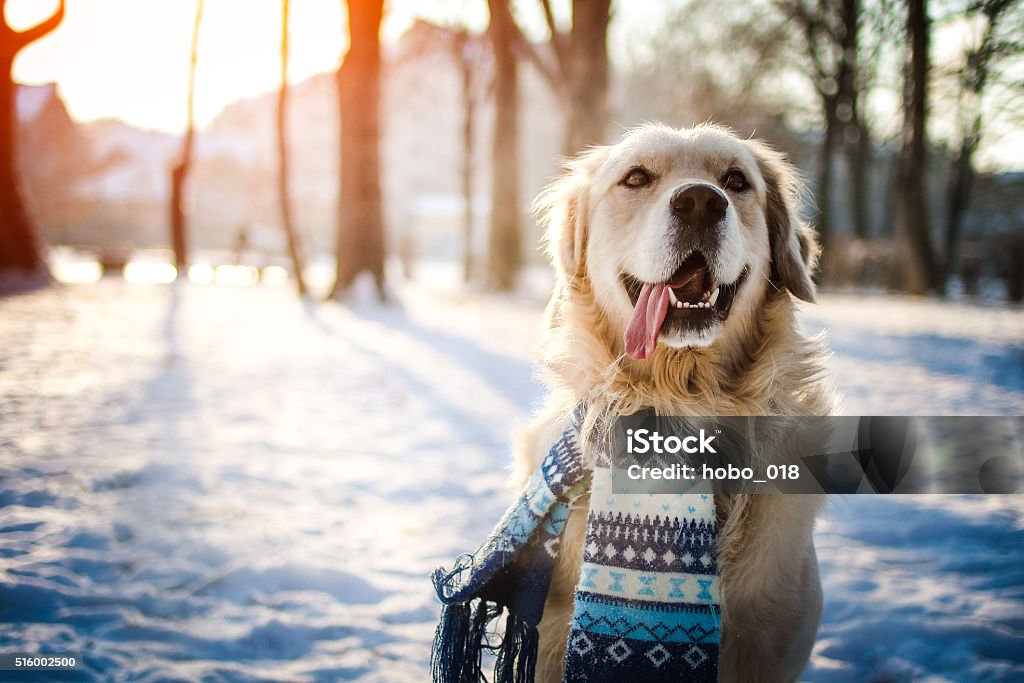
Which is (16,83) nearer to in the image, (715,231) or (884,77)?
(715,231)

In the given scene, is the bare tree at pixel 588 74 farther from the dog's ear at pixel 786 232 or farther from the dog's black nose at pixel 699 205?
the dog's black nose at pixel 699 205

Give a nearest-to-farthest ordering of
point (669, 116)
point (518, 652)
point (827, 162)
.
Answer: point (518, 652), point (827, 162), point (669, 116)

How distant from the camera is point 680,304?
6.50 feet

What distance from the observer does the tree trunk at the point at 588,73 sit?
9828mm

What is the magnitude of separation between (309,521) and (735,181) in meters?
2.68

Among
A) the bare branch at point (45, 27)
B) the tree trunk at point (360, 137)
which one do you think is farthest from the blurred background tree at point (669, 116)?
the bare branch at point (45, 27)

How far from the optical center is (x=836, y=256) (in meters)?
20.0

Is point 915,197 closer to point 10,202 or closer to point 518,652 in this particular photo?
point 518,652

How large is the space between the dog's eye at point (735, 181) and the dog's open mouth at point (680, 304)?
42cm

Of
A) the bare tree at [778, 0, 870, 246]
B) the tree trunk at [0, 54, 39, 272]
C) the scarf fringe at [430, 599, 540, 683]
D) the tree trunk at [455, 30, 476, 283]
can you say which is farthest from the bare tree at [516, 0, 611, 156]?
the tree trunk at [0, 54, 39, 272]

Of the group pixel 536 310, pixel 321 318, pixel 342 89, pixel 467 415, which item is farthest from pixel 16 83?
pixel 467 415

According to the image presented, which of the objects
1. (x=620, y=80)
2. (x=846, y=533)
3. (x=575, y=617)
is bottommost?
(x=846, y=533)

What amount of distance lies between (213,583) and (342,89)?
33.2 feet

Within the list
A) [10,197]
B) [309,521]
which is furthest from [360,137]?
[309,521]
